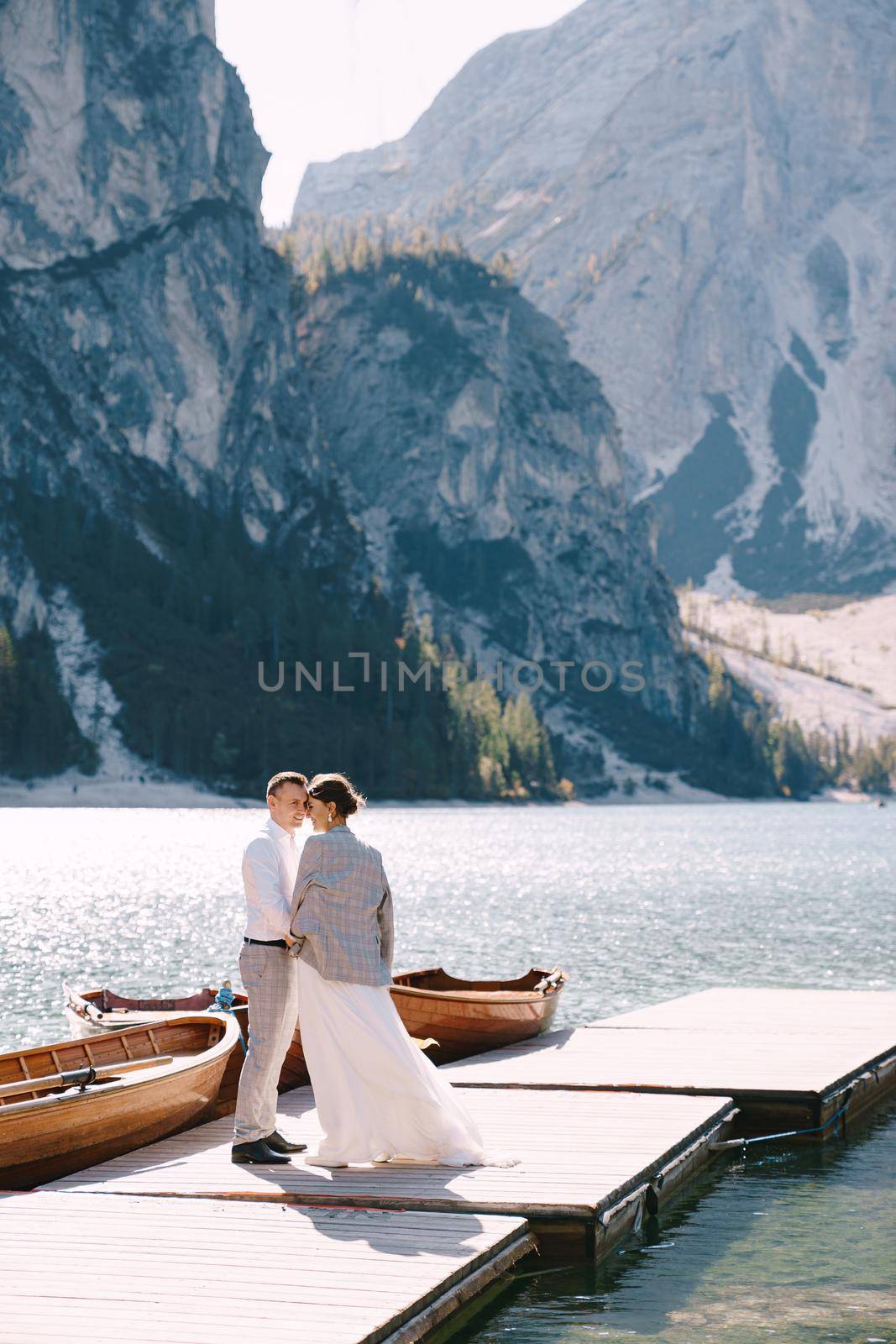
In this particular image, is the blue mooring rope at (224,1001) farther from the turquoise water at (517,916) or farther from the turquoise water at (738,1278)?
the turquoise water at (517,916)

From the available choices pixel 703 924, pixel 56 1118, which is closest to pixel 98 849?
pixel 703 924

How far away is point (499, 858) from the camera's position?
12344 cm

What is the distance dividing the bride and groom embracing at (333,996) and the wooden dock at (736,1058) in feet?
23.2

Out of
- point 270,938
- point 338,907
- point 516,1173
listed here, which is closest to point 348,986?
point 338,907

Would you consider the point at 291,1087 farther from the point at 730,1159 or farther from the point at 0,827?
the point at 0,827

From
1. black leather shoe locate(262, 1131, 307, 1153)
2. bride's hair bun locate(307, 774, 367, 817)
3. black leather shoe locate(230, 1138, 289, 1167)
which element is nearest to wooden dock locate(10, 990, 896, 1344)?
black leather shoe locate(230, 1138, 289, 1167)

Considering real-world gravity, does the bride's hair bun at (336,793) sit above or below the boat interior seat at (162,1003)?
above

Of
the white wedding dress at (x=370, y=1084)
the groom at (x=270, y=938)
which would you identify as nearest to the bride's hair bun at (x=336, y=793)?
the groom at (x=270, y=938)

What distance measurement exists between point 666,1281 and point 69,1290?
6.69m

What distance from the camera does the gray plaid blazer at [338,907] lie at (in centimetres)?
1666

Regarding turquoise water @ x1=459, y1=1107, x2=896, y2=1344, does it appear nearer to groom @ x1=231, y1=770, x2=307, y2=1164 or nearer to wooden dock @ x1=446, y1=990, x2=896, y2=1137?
wooden dock @ x1=446, y1=990, x2=896, y2=1137

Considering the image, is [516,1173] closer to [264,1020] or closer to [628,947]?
[264,1020]

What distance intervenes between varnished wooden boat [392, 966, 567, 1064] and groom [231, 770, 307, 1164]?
779 cm

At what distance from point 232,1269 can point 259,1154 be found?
416 centimetres
